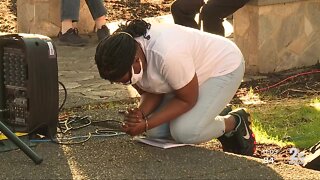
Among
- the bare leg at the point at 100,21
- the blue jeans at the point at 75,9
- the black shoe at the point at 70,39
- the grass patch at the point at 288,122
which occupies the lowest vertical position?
the black shoe at the point at 70,39

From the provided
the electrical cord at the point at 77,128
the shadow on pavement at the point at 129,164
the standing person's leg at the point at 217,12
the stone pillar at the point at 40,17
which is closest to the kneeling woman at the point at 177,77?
the shadow on pavement at the point at 129,164

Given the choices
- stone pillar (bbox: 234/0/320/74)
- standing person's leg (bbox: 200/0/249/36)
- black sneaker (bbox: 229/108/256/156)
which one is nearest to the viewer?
black sneaker (bbox: 229/108/256/156)

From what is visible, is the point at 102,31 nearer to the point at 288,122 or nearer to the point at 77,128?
the point at 288,122

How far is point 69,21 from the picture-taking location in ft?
28.0

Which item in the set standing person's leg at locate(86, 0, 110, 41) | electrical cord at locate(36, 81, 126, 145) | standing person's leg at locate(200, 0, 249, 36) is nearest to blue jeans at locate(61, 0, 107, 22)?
standing person's leg at locate(86, 0, 110, 41)

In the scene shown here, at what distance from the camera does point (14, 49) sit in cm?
455

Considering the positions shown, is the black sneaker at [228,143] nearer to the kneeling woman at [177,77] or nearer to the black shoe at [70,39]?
the kneeling woman at [177,77]

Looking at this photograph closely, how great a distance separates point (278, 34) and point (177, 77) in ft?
11.0

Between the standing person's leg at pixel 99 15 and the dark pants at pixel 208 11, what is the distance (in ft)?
4.66

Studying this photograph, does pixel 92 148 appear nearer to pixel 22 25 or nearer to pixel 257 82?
pixel 257 82

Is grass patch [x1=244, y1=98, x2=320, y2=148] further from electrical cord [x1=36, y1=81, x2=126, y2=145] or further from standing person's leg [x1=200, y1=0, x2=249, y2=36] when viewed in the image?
standing person's leg [x1=200, y1=0, x2=249, y2=36]

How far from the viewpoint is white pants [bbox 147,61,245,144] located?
174 inches

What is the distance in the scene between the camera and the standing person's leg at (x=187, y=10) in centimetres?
727

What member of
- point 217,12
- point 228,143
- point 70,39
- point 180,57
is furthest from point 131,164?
point 70,39
